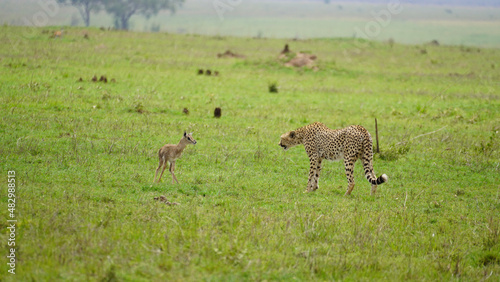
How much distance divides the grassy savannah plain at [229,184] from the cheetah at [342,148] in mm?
352

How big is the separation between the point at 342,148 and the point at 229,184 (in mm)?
2232

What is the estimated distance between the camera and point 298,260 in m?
6.93

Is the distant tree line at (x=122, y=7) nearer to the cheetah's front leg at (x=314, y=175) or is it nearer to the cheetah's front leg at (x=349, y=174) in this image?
the cheetah's front leg at (x=314, y=175)

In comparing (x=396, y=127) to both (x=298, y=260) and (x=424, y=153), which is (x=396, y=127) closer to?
(x=424, y=153)

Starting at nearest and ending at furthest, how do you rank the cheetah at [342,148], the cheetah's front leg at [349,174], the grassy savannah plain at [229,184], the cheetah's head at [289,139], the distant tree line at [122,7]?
the grassy savannah plain at [229,184]
the cheetah's front leg at [349,174]
the cheetah at [342,148]
the cheetah's head at [289,139]
the distant tree line at [122,7]

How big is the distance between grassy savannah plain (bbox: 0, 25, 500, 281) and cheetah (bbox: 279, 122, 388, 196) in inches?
13.8

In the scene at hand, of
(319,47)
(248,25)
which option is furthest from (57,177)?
(248,25)

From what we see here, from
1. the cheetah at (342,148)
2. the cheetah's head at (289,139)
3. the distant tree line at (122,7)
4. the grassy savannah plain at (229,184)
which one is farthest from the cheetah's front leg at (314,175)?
the distant tree line at (122,7)

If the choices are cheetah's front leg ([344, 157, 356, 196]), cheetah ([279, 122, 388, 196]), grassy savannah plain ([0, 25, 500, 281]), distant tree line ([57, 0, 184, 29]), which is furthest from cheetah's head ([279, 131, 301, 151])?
distant tree line ([57, 0, 184, 29])

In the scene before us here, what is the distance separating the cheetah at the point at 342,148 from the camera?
10.2 meters

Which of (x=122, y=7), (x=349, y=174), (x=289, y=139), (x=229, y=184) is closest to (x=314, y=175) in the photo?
(x=349, y=174)

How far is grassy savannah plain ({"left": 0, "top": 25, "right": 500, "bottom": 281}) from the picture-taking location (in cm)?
677

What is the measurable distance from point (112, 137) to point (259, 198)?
489 centimetres

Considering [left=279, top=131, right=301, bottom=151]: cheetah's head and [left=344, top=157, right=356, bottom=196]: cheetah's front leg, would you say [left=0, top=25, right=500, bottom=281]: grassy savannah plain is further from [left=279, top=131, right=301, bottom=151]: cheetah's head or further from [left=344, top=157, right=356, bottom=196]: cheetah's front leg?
[left=279, top=131, right=301, bottom=151]: cheetah's head
